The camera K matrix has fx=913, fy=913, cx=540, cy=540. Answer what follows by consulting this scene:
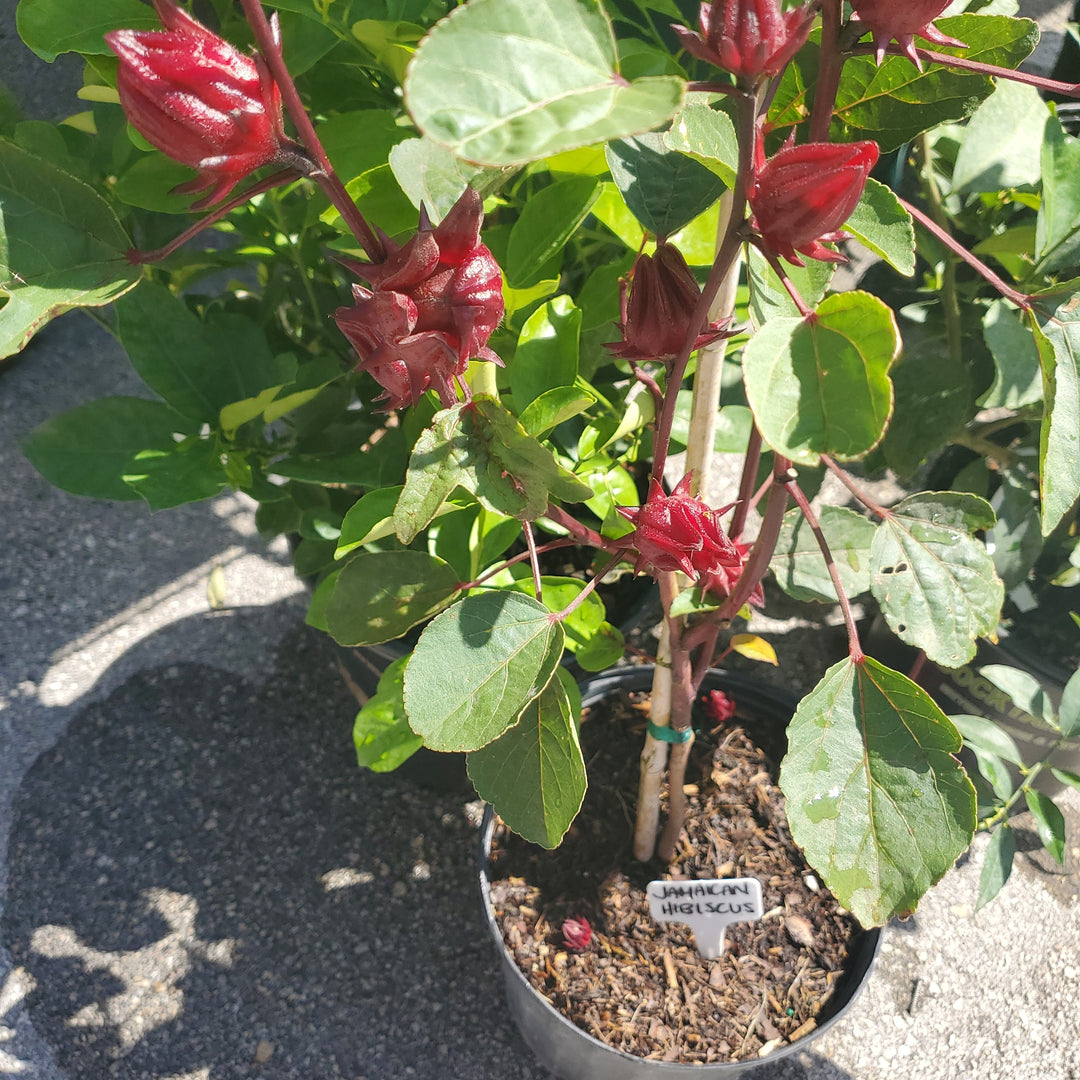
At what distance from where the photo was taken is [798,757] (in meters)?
0.65

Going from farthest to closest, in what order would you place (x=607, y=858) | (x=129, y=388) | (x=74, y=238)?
(x=129, y=388) → (x=607, y=858) → (x=74, y=238)

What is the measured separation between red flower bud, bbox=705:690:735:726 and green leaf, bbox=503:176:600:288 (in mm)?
581

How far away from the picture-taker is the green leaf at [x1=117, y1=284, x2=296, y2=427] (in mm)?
892

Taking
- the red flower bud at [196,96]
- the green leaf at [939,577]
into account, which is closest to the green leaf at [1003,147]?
the green leaf at [939,577]

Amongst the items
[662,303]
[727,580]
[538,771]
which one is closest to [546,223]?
[662,303]

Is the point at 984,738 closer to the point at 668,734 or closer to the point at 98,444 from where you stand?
the point at 668,734

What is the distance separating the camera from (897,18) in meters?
0.41

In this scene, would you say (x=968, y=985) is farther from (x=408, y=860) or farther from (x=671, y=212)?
(x=671, y=212)

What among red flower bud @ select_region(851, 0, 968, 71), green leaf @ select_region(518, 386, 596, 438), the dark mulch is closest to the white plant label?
the dark mulch

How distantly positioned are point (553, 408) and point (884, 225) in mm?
235

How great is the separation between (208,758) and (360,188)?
941mm

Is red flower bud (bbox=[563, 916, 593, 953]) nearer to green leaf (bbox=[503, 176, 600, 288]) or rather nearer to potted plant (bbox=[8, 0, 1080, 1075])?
potted plant (bbox=[8, 0, 1080, 1075])

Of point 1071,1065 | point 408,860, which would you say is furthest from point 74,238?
point 1071,1065

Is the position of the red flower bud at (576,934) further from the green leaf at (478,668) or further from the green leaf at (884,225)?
the green leaf at (884,225)
